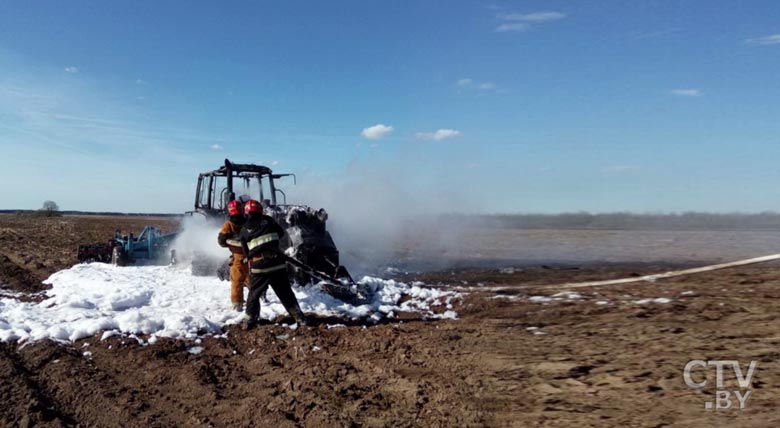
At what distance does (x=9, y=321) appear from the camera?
6.73 meters

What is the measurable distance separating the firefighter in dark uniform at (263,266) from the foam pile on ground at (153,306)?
1.49ft

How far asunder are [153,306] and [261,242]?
2389mm

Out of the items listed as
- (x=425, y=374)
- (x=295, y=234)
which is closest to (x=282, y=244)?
(x=295, y=234)

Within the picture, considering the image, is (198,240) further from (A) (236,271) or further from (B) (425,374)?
(B) (425,374)

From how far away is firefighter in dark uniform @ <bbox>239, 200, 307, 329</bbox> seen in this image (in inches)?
279

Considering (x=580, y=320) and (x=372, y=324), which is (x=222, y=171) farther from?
(x=580, y=320)

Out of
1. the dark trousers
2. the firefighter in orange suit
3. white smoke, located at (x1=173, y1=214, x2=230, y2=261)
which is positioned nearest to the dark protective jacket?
the dark trousers

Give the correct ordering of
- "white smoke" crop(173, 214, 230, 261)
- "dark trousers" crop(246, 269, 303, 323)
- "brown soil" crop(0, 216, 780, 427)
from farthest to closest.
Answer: "white smoke" crop(173, 214, 230, 261)
"dark trousers" crop(246, 269, 303, 323)
"brown soil" crop(0, 216, 780, 427)

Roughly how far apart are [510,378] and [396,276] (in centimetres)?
825

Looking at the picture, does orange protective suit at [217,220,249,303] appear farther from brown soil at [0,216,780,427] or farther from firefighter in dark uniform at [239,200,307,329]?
brown soil at [0,216,780,427]

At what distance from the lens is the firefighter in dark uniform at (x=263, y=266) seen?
7086 mm

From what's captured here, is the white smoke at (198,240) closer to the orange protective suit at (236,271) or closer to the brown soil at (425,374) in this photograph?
the orange protective suit at (236,271)

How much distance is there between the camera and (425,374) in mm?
5078

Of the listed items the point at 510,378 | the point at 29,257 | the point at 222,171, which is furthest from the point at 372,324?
the point at 29,257
